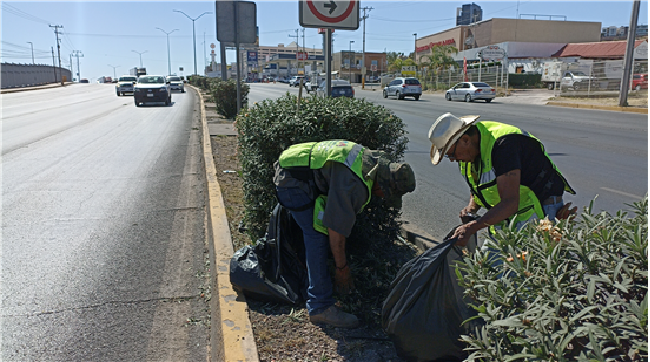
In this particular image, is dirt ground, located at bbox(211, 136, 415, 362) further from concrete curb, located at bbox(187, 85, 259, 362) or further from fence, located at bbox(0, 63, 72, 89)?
fence, located at bbox(0, 63, 72, 89)

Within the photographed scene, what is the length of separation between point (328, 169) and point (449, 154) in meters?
0.71

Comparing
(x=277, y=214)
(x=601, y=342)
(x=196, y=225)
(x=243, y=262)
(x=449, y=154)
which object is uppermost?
(x=449, y=154)

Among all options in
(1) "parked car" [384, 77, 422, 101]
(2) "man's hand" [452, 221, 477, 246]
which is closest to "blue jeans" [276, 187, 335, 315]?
(2) "man's hand" [452, 221, 477, 246]

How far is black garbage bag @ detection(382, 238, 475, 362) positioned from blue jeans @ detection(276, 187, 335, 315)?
31.5 inches

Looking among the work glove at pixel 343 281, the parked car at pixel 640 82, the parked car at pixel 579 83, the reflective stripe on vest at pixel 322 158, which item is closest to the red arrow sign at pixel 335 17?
the reflective stripe on vest at pixel 322 158

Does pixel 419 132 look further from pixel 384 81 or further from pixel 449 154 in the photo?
pixel 384 81

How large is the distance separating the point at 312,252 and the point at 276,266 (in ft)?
1.35

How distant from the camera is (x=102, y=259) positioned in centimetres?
487

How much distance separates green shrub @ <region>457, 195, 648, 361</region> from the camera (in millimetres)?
1410

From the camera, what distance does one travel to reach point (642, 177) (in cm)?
820

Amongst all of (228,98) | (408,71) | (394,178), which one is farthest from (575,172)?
(408,71)

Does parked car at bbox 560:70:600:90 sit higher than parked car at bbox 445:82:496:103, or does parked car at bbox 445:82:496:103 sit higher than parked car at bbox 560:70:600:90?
parked car at bbox 560:70:600:90

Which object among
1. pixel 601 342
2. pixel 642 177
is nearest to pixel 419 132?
pixel 642 177

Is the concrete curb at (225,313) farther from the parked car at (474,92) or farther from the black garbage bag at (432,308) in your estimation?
the parked car at (474,92)
